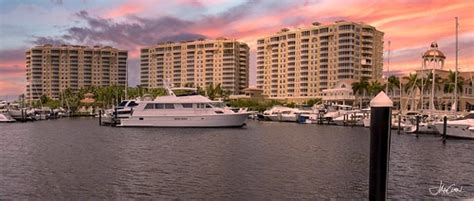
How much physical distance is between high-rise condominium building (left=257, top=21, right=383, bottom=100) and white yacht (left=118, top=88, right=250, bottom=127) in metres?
60.1

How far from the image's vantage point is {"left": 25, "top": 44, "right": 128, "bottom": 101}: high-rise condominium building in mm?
132750

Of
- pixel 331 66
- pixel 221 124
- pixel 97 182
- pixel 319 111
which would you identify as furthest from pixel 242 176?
pixel 331 66

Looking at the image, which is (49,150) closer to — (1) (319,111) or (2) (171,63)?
(1) (319,111)

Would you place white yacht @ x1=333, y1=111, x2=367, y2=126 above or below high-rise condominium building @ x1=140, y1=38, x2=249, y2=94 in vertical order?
below

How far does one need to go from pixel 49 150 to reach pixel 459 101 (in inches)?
2491

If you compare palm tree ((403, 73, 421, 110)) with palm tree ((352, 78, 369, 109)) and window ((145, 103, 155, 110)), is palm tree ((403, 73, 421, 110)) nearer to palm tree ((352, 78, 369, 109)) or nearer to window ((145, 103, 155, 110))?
palm tree ((352, 78, 369, 109))

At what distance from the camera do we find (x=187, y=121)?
5219cm

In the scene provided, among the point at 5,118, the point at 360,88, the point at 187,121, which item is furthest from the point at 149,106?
the point at 360,88

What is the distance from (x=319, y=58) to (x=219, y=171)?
9954cm

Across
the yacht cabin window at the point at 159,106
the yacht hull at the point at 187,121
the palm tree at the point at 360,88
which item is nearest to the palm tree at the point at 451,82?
the palm tree at the point at 360,88

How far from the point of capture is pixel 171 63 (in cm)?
14438

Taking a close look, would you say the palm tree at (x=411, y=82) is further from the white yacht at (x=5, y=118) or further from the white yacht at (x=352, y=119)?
the white yacht at (x=5, y=118)

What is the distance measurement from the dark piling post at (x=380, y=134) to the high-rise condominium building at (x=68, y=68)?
134 metres

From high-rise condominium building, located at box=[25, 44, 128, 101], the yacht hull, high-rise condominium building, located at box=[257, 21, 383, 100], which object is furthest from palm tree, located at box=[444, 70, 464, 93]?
high-rise condominium building, located at box=[25, 44, 128, 101]
